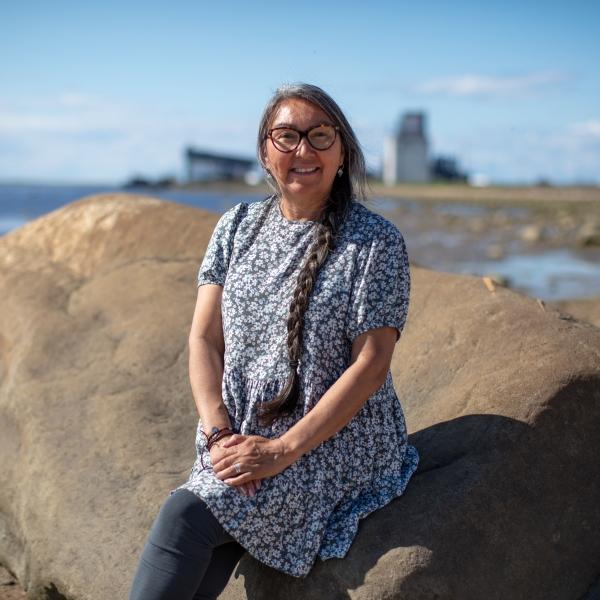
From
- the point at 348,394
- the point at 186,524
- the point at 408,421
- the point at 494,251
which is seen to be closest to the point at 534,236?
the point at 494,251

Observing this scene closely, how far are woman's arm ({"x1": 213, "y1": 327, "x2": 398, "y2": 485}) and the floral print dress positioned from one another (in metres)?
0.04

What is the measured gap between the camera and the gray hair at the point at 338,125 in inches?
120

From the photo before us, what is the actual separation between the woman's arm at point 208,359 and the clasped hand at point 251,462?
0.14m

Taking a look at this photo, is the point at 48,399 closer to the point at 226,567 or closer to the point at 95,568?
the point at 95,568

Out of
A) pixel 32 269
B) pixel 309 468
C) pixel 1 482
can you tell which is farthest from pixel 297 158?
pixel 32 269

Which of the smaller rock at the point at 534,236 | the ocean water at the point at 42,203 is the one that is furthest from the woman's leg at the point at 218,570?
the smaller rock at the point at 534,236

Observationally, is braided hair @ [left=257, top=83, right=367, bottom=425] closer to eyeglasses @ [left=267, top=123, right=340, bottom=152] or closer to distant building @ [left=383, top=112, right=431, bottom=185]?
eyeglasses @ [left=267, top=123, right=340, bottom=152]

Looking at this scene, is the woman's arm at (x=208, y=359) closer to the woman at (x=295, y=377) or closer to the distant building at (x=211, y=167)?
the woman at (x=295, y=377)

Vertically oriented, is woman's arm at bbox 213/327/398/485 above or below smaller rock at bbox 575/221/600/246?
above

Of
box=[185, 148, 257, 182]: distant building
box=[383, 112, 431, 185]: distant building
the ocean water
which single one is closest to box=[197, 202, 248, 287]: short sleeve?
the ocean water

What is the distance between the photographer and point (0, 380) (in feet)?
15.4

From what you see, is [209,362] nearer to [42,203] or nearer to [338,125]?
[338,125]

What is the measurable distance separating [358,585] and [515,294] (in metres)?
1.62

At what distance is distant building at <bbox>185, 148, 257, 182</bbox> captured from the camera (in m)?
104
